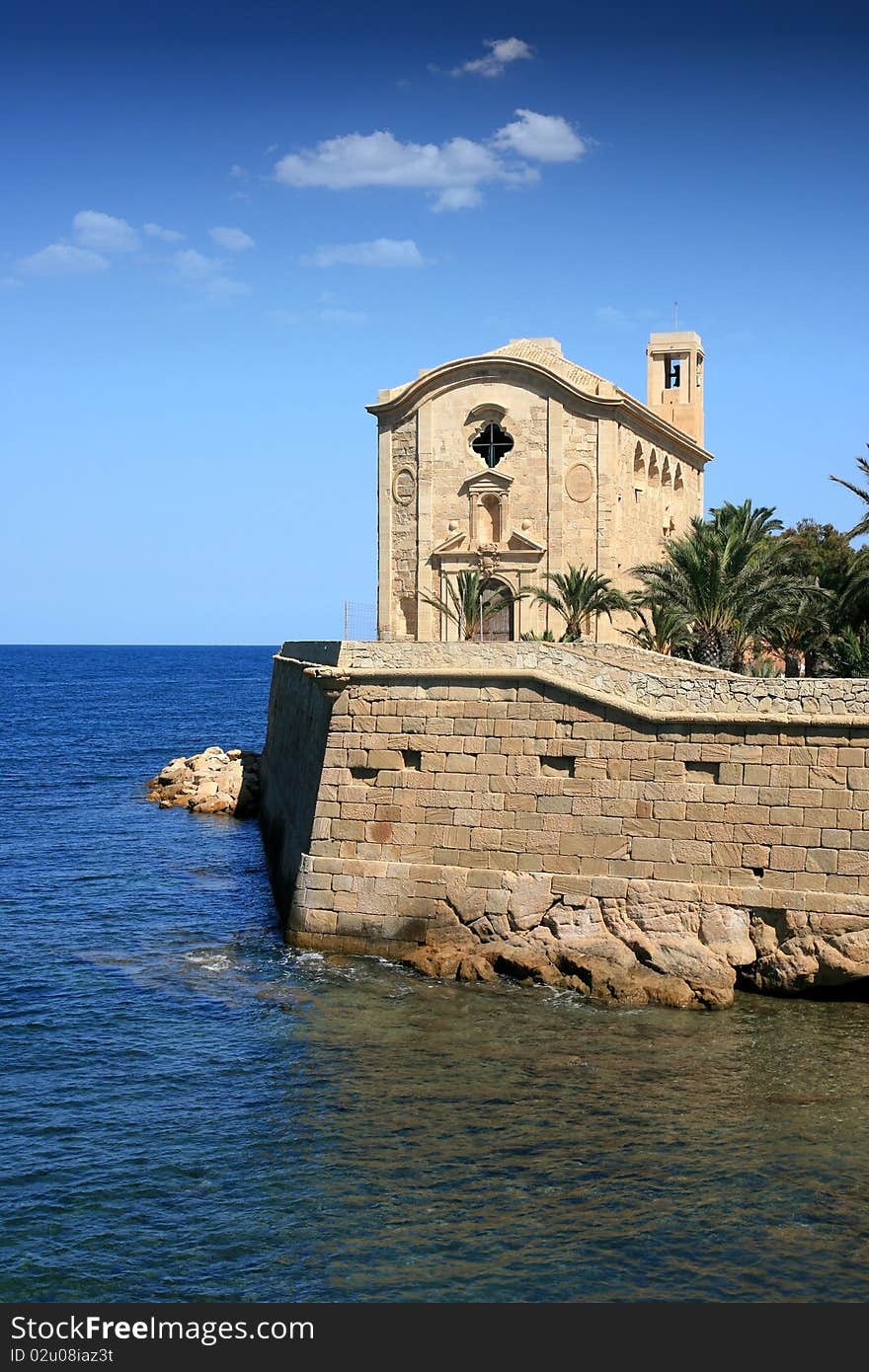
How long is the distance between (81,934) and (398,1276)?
11.8m

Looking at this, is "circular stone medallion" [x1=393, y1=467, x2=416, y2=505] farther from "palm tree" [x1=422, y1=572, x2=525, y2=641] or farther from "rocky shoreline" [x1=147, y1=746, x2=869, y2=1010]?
"rocky shoreline" [x1=147, y1=746, x2=869, y2=1010]

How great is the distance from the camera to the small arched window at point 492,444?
3064 centimetres

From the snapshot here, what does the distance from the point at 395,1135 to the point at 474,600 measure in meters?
17.6

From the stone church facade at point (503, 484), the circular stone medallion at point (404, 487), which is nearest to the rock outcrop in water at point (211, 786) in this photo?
the stone church facade at point (503, 484)

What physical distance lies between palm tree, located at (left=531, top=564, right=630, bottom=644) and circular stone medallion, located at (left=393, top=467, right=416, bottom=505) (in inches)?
162

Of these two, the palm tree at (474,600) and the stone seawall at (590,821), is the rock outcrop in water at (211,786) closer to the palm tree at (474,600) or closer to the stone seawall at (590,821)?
the palm tree at (474,600)

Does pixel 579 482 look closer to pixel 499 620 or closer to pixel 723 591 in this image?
pixel 499 620

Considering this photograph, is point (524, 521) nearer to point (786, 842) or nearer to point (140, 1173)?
point (786, 842)

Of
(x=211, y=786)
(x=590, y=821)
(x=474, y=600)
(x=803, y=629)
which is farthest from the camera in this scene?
(x=211, y=786)

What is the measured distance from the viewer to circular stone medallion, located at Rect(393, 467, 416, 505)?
103 ft

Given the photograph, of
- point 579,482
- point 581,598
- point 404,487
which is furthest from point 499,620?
point 404,487

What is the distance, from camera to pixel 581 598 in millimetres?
28688

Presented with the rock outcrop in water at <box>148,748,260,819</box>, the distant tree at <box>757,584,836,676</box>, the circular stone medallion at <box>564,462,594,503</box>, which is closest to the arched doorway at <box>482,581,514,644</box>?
the circular stone medallion at <box>564,462,594,503</box>

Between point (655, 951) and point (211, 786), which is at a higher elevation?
point (211, 786)
